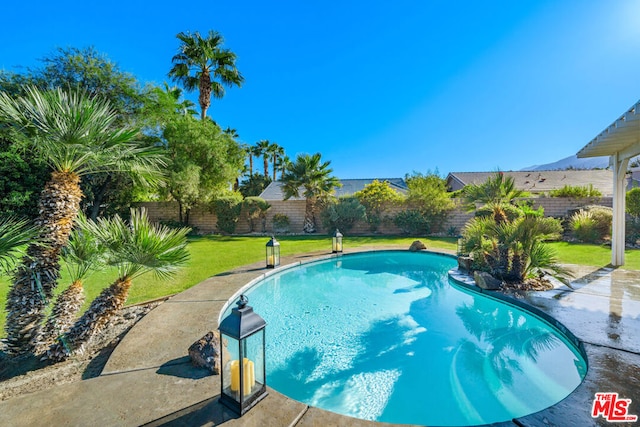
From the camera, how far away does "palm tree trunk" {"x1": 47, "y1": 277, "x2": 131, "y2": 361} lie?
3.05 metres

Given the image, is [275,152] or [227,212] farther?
[275,152]

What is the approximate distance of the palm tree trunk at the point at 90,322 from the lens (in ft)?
10.0

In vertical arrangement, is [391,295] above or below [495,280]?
below

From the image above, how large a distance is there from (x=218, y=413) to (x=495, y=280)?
581cm

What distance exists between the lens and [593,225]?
11336mm

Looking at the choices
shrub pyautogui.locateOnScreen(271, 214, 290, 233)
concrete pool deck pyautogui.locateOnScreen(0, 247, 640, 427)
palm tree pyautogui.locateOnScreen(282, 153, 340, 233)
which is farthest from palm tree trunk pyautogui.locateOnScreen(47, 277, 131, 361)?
shrub pyautogui.locateOnScreen(271, 214, 290, 233)

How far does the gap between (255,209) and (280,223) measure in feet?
5.82

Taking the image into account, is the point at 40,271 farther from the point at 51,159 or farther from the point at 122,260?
the point at 51,159

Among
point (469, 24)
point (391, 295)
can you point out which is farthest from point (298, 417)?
point (469, 24)

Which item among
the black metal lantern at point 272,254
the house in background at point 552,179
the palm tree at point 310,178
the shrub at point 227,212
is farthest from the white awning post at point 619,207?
the shrub at point 227,212

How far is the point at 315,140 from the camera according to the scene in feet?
70.9

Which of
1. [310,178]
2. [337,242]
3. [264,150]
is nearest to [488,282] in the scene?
[337,242]

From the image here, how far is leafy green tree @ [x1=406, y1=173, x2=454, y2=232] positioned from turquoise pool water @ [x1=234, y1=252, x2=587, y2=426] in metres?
9.46

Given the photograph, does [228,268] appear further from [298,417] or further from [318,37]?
[318,37]
